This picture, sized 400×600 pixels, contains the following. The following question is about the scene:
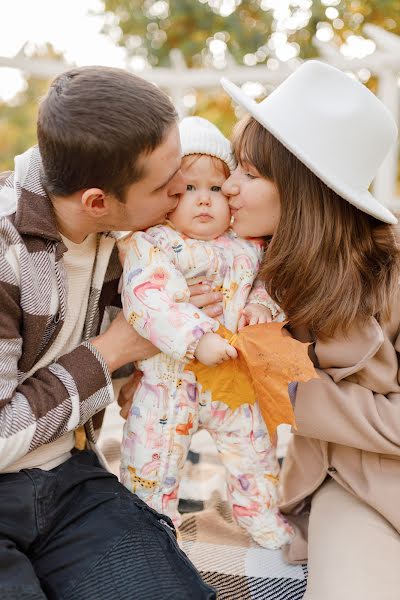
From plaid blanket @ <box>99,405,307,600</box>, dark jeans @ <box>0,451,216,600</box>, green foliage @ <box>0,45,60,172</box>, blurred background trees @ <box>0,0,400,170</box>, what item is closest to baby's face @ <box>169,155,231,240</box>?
dark jeans @ <box>0,451,216,600</box>

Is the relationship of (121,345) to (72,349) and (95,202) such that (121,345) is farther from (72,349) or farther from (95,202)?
(95,202)

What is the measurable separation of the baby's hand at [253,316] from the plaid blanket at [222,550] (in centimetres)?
65

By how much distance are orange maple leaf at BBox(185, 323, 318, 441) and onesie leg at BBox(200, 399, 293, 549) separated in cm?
8

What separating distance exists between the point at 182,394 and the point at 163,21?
7885 mm

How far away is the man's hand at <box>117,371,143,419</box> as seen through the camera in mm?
1906

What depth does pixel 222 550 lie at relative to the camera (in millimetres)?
1914

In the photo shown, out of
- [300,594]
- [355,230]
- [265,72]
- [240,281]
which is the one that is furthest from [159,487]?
[265,72]

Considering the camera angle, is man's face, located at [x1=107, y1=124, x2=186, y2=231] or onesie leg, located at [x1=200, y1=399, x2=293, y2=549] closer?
man's face, located at [x1=107, y1=124, x2=186, y2=231]

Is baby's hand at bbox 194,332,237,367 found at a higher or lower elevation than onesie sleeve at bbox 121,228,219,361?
lower

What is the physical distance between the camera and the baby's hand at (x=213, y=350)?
1644 millimetres

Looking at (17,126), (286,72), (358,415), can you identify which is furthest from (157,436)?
(17,126)

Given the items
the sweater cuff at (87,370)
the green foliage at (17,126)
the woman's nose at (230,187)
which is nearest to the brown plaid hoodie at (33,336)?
the sweater cuff at (87,370)

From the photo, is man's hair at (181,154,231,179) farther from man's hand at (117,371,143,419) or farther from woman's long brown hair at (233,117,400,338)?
man's hand at (117,371,143,419)

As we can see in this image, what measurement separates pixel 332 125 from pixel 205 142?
332mm
